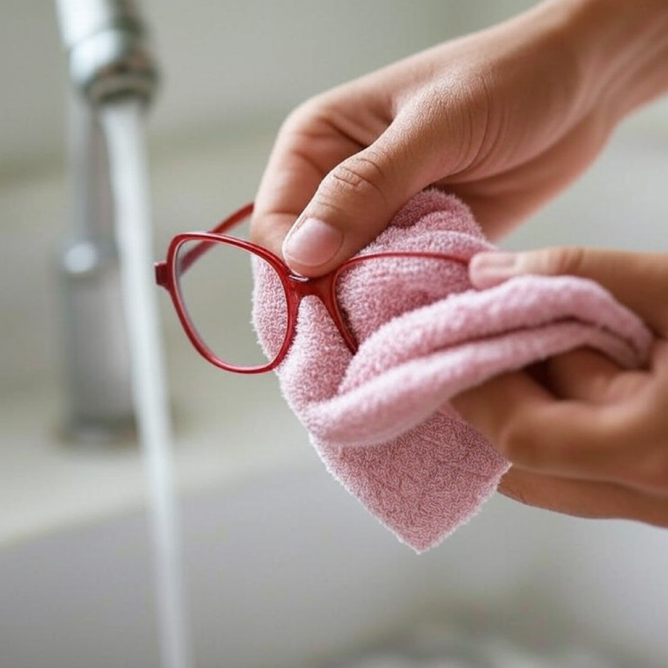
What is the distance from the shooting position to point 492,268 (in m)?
0.31

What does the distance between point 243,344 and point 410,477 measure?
0.51 m

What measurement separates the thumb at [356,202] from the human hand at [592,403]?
2.3 inches

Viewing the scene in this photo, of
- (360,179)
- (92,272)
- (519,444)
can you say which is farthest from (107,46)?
(519,444)

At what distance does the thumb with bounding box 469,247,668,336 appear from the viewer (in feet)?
0.99

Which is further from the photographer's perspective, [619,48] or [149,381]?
[149,381]

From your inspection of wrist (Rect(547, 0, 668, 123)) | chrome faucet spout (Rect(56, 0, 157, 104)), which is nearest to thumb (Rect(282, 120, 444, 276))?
wrist (Rect(547, 0, 668, 123))

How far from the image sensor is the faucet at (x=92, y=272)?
0.65 meters

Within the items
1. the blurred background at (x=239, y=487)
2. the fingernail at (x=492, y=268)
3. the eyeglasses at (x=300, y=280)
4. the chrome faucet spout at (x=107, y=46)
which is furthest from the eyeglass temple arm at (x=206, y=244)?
the blurred background at (x=239, y=487)

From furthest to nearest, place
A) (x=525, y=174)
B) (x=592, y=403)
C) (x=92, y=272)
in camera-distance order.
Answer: (x=92, y=272) < (x=525, y=174) < (x=592, y=403)

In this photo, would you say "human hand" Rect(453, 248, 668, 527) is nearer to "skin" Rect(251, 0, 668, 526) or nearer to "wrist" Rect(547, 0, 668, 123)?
"skin" Rect(251, 0, 668, 526)

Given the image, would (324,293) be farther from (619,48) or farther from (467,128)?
(619,48)

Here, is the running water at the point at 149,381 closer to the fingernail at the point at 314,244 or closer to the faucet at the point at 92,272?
the faucet at the point at 92,272

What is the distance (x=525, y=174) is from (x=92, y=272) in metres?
0.36

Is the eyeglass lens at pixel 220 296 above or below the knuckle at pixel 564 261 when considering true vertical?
above
